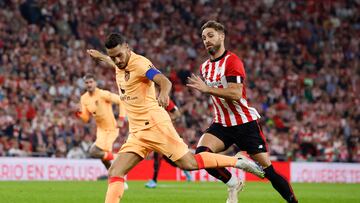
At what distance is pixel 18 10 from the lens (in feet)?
97.7

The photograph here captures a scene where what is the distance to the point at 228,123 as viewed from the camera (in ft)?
40.1

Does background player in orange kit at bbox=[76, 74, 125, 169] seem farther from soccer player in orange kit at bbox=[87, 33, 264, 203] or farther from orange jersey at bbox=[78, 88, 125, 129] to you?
soccer player in orange kit at bbox=[87, 33, 264, 203]

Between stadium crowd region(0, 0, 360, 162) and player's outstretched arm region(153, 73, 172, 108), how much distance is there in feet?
50.2

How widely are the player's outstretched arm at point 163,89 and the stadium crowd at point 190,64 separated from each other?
15.3m

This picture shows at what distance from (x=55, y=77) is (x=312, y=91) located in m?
10.9

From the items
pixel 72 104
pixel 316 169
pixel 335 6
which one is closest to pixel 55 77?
pixel 72 104

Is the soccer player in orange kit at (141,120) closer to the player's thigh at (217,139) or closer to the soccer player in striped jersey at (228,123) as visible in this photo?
the player's thigh at (217,139)

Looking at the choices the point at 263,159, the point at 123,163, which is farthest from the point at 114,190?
the point at 263,159

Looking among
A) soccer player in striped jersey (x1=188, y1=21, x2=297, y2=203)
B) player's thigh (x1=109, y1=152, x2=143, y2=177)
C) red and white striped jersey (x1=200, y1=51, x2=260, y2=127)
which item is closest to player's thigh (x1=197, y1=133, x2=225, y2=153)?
soccer player in striped jersey (x1=188, y1=21, x2=297, y2=203)

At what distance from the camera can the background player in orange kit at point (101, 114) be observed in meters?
19.8

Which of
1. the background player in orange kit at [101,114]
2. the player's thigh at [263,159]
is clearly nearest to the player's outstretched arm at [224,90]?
the player's thigh at [263,159]

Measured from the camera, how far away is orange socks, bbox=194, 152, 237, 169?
11.1 meters

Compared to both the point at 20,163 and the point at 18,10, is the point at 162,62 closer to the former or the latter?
the point at 18,10

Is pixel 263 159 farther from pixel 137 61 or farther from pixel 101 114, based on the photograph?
pixel 101 114
